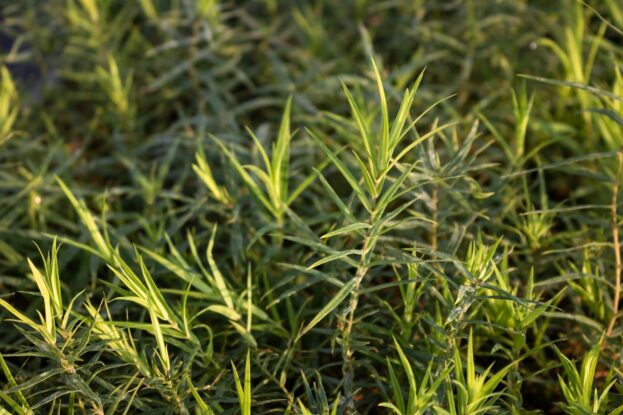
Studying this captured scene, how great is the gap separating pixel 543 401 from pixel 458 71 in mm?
1171

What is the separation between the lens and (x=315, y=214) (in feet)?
5.61

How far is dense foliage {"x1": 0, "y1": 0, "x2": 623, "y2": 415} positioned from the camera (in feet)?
3.87

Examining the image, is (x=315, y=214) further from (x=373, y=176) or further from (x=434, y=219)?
(x=373, y=176)

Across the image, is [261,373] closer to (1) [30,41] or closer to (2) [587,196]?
(2) [587,196]

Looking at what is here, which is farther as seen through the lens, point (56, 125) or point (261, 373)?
point (56, 125)

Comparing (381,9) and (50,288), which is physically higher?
(50,288)

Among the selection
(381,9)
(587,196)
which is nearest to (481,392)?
(587,196)

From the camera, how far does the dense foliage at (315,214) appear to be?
1179 millimetres

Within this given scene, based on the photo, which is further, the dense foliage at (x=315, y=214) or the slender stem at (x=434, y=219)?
the slender stem at (x=434, y=219)

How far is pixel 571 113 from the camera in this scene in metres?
1.92

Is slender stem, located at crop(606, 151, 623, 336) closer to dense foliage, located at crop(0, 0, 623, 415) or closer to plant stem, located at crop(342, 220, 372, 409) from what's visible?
dense foliage, located at crop(0, 0, 623, 415)

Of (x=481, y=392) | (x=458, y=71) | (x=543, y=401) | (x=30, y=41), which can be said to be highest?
(x=30, y=41)

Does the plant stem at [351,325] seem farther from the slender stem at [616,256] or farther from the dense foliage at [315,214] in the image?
the slender stem at [616,256]

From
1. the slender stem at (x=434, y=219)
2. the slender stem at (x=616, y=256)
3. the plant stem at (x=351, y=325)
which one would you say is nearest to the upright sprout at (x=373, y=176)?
the plant stem at (x=351, y=325)
